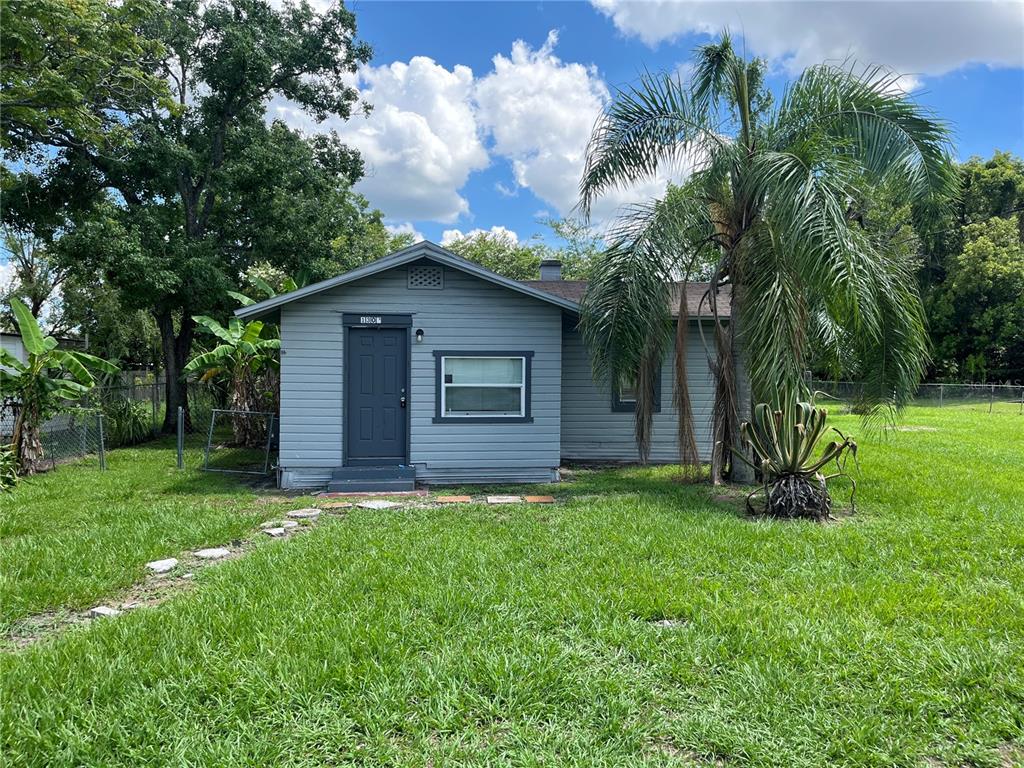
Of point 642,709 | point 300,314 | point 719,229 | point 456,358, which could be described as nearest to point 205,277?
point 300,314

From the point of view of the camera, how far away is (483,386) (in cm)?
912

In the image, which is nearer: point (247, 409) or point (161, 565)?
point (161, 565)

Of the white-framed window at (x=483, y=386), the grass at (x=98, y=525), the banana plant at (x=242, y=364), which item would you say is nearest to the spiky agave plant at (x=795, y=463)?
the white-framed window at (x=483, y=386)

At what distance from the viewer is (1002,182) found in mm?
29438

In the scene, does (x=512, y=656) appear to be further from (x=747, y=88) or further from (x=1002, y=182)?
(x=1002, y=182)

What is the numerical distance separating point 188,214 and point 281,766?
15.0 m

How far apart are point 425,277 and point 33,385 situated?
6.35 meters

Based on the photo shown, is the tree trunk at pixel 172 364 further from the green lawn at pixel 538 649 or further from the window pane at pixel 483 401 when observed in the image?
the green lawn at pixel 538 649

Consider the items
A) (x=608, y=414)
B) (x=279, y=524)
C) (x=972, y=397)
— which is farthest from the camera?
(x=972, y=397)

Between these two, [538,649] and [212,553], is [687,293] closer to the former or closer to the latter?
[212,553]

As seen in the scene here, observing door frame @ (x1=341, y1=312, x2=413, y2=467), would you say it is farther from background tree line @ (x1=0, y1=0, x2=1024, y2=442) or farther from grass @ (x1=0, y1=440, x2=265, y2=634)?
background tree line @ (x1=0, y1=0, x2=1024, y2=442)

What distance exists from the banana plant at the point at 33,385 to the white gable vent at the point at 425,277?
224 inches

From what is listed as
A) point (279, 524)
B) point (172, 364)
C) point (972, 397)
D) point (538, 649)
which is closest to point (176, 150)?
point (172, 364)

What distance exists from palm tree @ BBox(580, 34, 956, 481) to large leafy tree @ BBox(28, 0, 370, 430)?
9.05 meters
